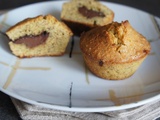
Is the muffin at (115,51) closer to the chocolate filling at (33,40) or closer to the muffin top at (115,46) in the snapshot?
the muffin top at (115,46)

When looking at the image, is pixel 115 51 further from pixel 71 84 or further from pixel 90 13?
pixel 90 13

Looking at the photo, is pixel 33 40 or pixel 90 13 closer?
pixel 33 40

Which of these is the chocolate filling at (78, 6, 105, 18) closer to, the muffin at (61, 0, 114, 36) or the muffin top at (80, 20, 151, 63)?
the muffin at (61, 0, 114, 36)

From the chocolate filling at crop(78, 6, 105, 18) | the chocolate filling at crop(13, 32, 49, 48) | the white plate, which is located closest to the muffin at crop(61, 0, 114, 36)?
the chocolate filling at crop(78, 6, 105, 18)

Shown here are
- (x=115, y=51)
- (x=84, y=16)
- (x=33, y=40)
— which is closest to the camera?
(x=115, y=51)

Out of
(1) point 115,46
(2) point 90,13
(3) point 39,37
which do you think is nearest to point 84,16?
(2) point 90,13

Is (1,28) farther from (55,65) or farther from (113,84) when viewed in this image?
(113,84)
